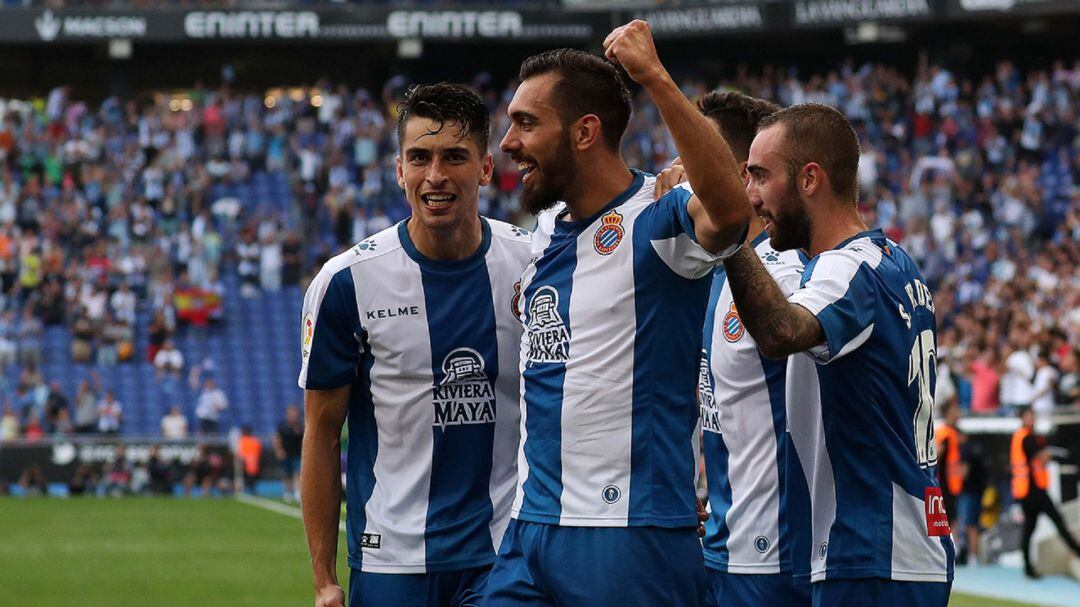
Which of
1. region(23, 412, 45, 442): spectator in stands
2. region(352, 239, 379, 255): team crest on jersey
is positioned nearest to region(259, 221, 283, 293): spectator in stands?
region(23, 412, 45, 442): spectator in stands

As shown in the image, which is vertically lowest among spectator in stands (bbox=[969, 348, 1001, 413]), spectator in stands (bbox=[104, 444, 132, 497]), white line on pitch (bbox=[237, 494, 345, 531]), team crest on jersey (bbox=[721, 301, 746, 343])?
white line on pitch (bbox=[237, 494, 345, 531])

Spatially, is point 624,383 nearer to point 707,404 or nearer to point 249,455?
point 707,404

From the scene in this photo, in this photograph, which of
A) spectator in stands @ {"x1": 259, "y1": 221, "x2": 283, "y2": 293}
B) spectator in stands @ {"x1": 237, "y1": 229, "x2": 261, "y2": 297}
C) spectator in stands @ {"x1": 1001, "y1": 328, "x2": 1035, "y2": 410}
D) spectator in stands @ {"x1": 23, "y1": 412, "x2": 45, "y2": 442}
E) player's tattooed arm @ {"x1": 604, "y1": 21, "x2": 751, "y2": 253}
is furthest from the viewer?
spectator in stands @ {"x1": 259, "y1": 221, "x2": 283, "y2": 293}

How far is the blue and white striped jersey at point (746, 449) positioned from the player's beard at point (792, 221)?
1.70ft

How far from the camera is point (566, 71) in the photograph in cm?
457

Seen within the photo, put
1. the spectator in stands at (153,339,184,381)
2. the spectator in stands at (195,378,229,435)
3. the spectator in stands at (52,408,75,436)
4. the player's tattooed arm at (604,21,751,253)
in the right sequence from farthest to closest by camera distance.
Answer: the spectator in stands at (153,339,184,381)
the spectator in stands at (195,378,229,435)
the spectator in stands at (52,408,75,436)
the player's tattooed arm at (604,21,751,253)

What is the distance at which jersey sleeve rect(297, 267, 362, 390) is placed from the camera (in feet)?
17.0

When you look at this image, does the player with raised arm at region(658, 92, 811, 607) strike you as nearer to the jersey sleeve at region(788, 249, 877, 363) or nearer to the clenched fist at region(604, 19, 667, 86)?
the jersey sleeve at region(788, 249, 877, 363)

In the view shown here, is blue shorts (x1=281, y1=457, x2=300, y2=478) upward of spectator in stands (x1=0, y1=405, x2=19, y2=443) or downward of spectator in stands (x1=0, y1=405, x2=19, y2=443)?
downward

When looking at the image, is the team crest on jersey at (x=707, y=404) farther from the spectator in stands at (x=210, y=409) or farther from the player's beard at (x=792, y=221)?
the spectator in stands at (x=210, y=409)

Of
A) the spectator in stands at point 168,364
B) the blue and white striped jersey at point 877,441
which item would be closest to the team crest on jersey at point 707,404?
the blue and white striped jersey at point 877,441

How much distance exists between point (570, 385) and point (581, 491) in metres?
0.30

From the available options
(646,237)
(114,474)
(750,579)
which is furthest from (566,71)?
(114,474)

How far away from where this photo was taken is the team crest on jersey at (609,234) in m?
4.46
